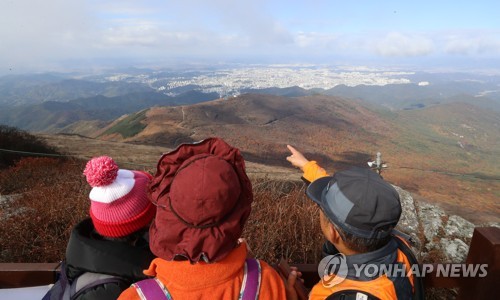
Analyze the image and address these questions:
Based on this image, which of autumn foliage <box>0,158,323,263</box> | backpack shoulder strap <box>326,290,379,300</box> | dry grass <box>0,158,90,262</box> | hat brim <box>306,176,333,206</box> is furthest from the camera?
dry grass <box>0,158,90,262</box>

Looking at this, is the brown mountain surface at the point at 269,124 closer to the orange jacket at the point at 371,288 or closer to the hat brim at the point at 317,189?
the hat brim at the point at 317,189

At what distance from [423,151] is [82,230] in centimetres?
6214

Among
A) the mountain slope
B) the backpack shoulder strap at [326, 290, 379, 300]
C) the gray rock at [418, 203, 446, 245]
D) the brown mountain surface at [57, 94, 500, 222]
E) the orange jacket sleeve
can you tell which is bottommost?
the mountain slope

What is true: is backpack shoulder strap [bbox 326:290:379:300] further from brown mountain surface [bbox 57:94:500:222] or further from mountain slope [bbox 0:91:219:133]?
mountain slope [bbox 0:91:219:133]

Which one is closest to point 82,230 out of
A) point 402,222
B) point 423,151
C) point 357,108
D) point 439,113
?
point 402,222

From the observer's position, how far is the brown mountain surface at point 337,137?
32.6 metres

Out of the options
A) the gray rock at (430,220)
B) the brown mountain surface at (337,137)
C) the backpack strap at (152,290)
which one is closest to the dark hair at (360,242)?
the backpack strap at (152,290)

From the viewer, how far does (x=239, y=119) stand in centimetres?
4959

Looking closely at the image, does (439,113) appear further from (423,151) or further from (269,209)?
(269,209)

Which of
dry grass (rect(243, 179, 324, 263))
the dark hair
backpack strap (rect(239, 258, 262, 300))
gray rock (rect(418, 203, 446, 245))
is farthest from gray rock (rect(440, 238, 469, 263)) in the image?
backpack strap (rect(239, 258, 262, 300))

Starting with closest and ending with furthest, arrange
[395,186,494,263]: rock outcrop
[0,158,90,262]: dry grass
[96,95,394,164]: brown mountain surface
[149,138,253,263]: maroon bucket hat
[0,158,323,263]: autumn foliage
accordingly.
A: 1. [149,138,253,263]: maroon bucket hat
2. [0,158,323,263]: autumn foliage
3. [395,186,494,263]: rock outcrop
4. [0,158,90,262]: dry grass
5. [96,95,394,164]: brown mountain surface

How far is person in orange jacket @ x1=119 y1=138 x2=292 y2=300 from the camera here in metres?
1.30

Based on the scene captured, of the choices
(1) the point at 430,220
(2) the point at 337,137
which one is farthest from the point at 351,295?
(2) the point at 337,137

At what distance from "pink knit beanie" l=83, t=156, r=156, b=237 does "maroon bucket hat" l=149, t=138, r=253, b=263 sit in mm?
329
